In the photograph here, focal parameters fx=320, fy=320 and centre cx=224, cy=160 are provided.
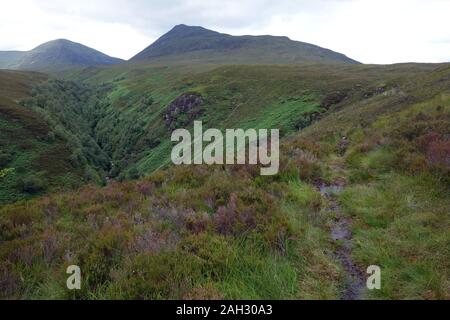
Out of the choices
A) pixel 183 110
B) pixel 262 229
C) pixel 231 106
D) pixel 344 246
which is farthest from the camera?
pixel 183 110

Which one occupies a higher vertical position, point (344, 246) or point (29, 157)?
point (344, 246)

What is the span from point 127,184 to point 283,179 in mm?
5034

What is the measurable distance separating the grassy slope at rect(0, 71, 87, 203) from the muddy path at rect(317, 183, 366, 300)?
3406cm

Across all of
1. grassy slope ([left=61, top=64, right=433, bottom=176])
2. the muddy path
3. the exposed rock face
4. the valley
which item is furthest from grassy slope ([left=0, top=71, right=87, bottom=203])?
the muddy path

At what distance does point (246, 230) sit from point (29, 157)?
157 ft

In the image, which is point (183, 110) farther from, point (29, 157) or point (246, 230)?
point (246, 230)

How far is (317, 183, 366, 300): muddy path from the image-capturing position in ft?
16.0

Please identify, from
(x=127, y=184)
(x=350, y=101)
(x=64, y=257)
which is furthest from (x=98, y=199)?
(x=350, y=101)

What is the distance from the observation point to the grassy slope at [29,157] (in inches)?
1497

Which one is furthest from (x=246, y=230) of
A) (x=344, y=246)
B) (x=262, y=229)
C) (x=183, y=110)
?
(x=183, y=110)

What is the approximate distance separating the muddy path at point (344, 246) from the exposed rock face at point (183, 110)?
167 ft

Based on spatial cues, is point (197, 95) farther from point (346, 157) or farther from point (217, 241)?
point (217, 241)

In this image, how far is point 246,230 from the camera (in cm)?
636
